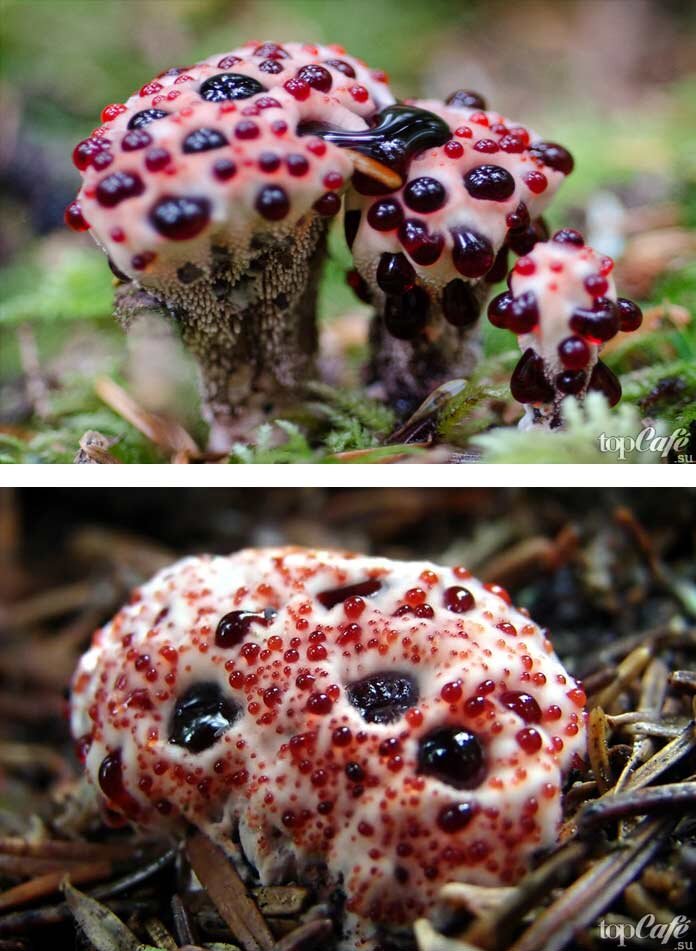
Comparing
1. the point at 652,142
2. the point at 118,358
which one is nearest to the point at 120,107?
the point at 118,358

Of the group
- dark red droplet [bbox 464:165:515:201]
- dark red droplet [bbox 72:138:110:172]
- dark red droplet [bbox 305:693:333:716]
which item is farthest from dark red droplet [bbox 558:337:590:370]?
dark red droplet [bbox 72:138:110:172]

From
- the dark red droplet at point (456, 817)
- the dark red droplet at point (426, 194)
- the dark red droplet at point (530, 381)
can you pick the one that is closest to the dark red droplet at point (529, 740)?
the dark red droplet at point (456, 817)

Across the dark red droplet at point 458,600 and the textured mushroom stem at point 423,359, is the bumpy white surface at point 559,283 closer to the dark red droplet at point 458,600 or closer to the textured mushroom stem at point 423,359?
the textured mushroom stem at point 423,359

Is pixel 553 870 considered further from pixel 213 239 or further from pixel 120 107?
pixel 120 107

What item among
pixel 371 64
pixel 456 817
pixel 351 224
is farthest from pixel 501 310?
pixel 371 64

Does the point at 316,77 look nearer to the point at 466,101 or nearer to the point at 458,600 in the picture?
the point at 466,101

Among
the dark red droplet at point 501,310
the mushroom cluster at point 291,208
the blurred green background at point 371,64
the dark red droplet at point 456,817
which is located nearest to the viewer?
the dark red droplet at point 456,817

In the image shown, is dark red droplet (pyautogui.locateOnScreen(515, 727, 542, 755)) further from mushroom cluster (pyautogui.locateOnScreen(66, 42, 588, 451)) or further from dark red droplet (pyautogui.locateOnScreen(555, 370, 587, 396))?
mushroom cluster (pyautogui.locateOnScreen(66, 42, 588, 451))
